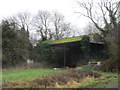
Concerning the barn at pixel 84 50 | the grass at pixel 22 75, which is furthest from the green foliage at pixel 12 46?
the grass at pixel 22 75

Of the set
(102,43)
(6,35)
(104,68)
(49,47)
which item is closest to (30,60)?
(49,47)

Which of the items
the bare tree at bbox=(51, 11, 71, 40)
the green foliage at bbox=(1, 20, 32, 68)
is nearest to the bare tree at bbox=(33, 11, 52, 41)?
the bare tree at bbox=(51, 11, 71, 40)

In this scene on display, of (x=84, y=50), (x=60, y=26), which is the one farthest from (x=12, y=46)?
(x=60, y=26)

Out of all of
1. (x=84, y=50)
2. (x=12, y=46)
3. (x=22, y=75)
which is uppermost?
(x=12, y=46)

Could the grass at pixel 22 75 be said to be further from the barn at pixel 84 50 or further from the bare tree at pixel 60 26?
the bare tree at pixel 60 26

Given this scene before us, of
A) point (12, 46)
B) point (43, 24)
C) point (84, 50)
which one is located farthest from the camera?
point (43, 24)

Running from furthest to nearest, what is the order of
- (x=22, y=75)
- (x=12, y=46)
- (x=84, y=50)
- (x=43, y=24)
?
1. (x=43, y=24)
2. (x=12, y=46)
3. (x=84, y=50)
4. (x=22, y=75)

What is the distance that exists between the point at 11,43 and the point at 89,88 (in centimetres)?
1371

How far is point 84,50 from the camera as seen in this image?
50.7 ft

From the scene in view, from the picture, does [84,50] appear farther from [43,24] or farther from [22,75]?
[43,24]

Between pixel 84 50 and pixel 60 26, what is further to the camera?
pixel 60 26

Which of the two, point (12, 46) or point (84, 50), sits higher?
point (12, 46)

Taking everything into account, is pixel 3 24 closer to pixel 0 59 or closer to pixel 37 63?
pixel 0 59

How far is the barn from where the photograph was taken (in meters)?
15.4
